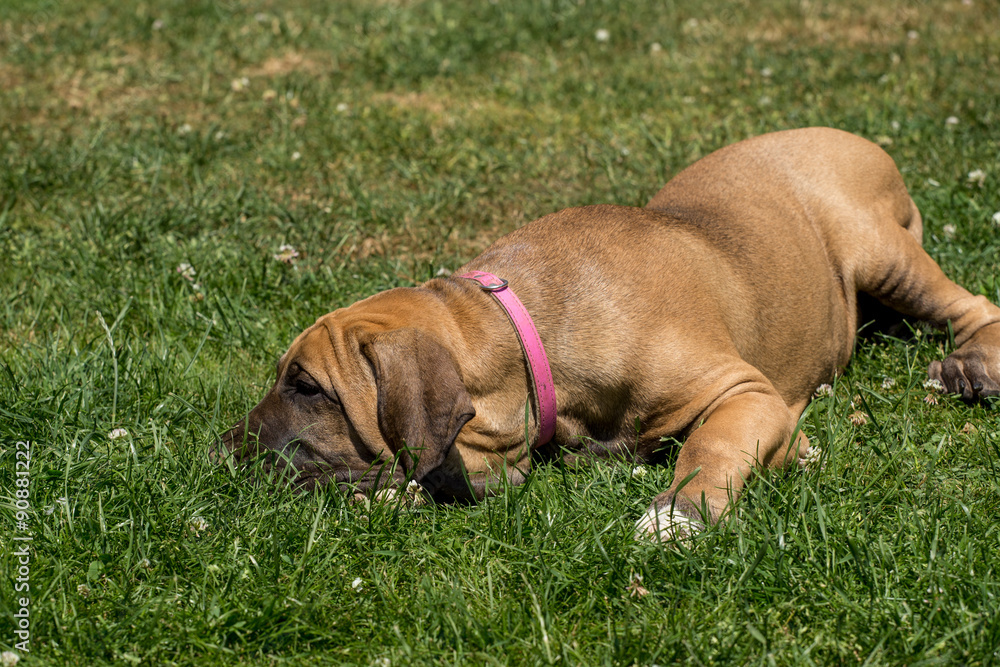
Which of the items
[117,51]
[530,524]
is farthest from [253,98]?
[530,524]

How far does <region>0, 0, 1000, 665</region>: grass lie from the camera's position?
2762 millimetres

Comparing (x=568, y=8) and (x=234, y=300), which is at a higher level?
(x=568, y=8)

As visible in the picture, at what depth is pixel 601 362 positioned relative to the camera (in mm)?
3447

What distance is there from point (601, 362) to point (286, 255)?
7.73 feet

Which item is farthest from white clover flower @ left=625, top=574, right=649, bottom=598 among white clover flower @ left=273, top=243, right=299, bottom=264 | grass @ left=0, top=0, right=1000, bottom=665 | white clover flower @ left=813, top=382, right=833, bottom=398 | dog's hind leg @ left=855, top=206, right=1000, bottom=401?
white clover flower @ left=273, top=243, right=299, bottom=264

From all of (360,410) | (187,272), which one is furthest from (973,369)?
(187,272)

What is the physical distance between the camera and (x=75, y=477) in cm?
342

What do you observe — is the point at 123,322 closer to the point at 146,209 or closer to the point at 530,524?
the point at 146,209

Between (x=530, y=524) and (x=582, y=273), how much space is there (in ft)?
3.18

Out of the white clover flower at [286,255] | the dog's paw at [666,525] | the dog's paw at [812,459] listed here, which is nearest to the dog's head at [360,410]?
the dog's paw at [666,525]

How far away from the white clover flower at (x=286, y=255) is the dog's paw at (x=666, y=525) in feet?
9.10

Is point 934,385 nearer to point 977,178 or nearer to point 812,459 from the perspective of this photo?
point 812,459

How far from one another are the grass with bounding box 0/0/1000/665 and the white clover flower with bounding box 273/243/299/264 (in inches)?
5.1

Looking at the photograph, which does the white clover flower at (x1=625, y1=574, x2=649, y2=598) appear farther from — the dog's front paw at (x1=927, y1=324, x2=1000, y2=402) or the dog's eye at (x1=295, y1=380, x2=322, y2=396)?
the dog's front paw at (x1=927, y1=324, x2=1000, y2=402)
